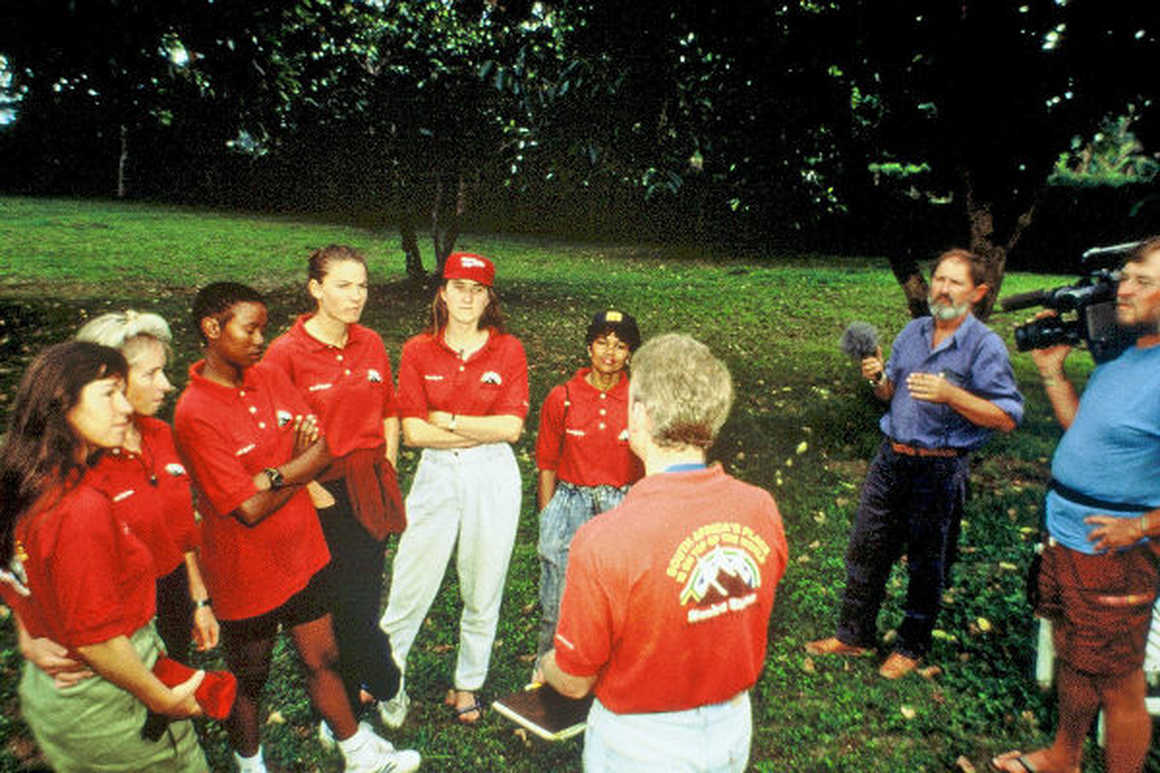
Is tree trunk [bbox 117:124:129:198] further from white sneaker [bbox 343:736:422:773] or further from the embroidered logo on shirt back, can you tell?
the embroidered logo on shirt back

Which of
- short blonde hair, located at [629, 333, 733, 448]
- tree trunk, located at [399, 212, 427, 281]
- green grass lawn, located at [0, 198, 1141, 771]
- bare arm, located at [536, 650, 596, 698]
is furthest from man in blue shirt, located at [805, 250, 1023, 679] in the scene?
tree trunk, located at [399, 212, 427, 281]

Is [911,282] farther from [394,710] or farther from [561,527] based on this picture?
[394,710]

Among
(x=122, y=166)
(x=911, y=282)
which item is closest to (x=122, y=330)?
(x=911, y=282)

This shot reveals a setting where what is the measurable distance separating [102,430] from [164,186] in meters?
39.8

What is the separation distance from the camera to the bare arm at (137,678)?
7.56ft

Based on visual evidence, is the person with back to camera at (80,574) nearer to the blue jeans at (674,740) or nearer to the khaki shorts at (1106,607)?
the blue jeans at (674,740)

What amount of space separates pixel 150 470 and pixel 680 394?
2.28 metres

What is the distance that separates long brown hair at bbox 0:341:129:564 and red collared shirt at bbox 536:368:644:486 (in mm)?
2223

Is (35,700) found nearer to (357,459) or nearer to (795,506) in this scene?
(357,459)

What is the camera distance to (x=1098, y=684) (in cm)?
348

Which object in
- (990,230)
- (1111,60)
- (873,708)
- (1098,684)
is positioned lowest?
(873,708)

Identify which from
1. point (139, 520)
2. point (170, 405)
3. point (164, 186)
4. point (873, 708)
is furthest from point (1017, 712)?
point (164, 186)

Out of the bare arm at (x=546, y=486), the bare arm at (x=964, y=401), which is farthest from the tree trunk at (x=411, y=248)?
the bare arm at (x=964, y=401)

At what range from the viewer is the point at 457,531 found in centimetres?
414
